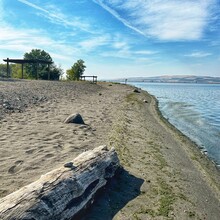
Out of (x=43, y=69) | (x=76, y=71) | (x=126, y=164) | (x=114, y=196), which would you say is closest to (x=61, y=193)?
(x=114, y=196)

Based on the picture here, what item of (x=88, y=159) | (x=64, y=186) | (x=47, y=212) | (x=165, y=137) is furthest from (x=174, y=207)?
(x=165, y=137)

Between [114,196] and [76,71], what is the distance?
70.0 meters

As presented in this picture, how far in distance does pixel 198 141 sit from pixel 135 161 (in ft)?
22.8

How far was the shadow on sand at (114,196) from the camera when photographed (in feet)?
18.0

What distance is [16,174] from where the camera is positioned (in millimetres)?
6633

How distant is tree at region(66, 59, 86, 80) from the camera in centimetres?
7412

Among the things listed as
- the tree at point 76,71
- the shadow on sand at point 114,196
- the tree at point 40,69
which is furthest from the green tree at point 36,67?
the shadow on sand at point 114,196

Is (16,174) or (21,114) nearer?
(16,174)

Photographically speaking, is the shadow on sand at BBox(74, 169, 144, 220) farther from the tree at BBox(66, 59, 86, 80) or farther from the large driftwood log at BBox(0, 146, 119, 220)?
the tree at BBox(66, 59, 86, 80)

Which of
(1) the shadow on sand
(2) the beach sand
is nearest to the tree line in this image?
(2) the beach sand

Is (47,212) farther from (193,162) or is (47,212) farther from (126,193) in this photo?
(193,162)

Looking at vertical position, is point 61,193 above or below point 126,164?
above

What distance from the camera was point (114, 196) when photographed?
630 centimetres

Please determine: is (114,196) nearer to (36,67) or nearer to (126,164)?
(126,164)
